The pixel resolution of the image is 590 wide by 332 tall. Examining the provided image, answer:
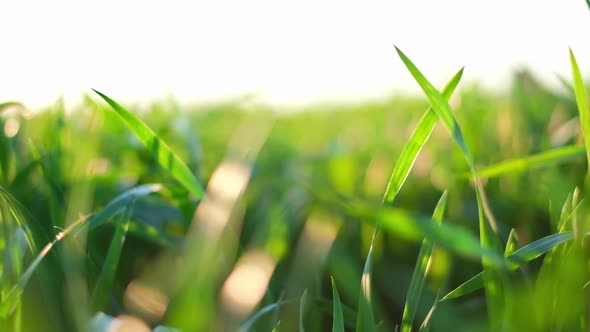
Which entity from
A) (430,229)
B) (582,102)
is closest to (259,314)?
(430,229)

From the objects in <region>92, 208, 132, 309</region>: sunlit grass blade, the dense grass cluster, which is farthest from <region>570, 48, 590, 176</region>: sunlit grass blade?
<region>92, 208, 132, 309</region>: sunlit grass blade

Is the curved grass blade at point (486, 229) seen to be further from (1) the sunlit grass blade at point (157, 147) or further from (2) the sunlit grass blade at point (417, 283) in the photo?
(1) the sunlit grass blade at point (157, 147)

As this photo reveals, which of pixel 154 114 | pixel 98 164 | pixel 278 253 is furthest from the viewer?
pixel 154 114

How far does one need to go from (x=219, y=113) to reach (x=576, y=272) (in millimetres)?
1391

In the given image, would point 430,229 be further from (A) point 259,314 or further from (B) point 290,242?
(B) point 290,242

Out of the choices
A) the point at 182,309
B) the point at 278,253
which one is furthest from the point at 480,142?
the point at 182,309

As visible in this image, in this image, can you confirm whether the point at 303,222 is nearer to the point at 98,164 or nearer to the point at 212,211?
the point at 212,211

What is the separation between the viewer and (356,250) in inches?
24.4

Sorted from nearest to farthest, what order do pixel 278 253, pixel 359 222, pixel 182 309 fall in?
1. pixel 182 309
2. pixel 278 253
3. pixel 359 222

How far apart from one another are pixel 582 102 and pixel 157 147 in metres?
0.35

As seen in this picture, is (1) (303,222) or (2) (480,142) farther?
(2) (480,142)

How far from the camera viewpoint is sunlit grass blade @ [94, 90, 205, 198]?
1.65ft

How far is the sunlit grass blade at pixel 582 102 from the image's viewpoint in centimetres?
43

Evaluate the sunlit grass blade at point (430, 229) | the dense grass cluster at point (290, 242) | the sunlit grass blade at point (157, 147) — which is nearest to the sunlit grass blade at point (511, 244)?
the dense grass cluster at point (290, 242)
